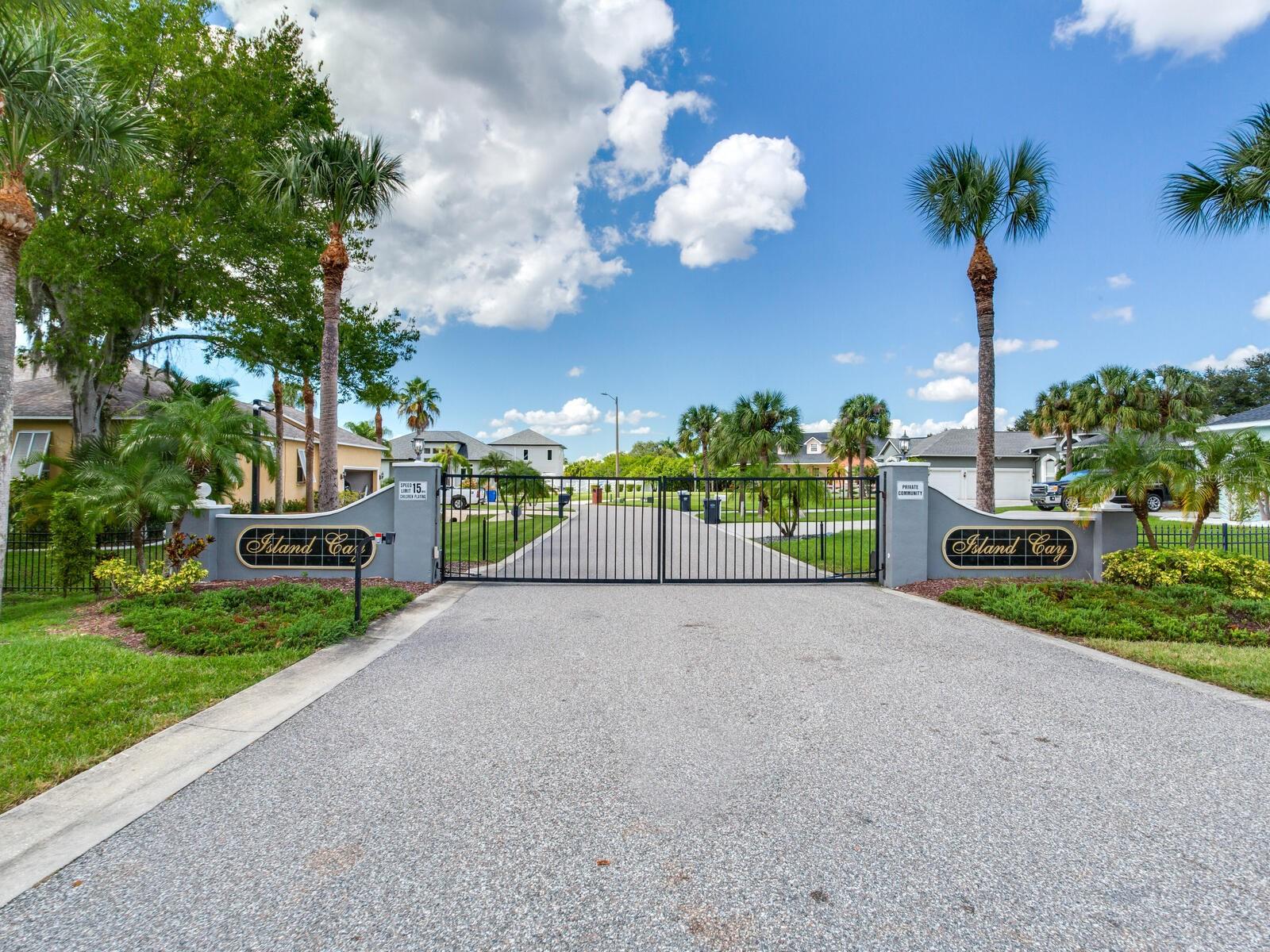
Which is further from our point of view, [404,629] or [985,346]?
[985,346]

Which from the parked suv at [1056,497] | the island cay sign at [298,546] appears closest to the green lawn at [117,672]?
the island cay sign at [298,546]

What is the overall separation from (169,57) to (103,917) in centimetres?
1997

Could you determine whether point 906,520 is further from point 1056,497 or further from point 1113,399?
point 1113,399

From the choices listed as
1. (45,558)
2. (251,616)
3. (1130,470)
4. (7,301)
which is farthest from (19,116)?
(1130,470)

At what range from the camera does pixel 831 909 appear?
8.49ft

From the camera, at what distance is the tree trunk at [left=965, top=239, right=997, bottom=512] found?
12688mm

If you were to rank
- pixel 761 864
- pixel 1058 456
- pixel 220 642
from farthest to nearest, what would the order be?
pixel 1058 456
pixel 220 642
pixel 761 864

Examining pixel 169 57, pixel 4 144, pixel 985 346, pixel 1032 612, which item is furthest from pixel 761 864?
pixel 169 57

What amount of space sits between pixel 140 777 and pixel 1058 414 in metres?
45.8

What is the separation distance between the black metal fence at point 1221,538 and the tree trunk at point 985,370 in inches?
143

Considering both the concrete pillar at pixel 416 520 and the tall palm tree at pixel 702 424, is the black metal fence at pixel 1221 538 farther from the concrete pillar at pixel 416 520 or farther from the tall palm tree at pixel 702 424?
the tall palm tree at pixel 702 424

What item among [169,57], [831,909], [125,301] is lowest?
[831,909]

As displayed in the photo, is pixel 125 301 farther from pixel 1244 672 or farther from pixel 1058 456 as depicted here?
pixel 1058 456

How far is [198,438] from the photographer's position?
9297mm
